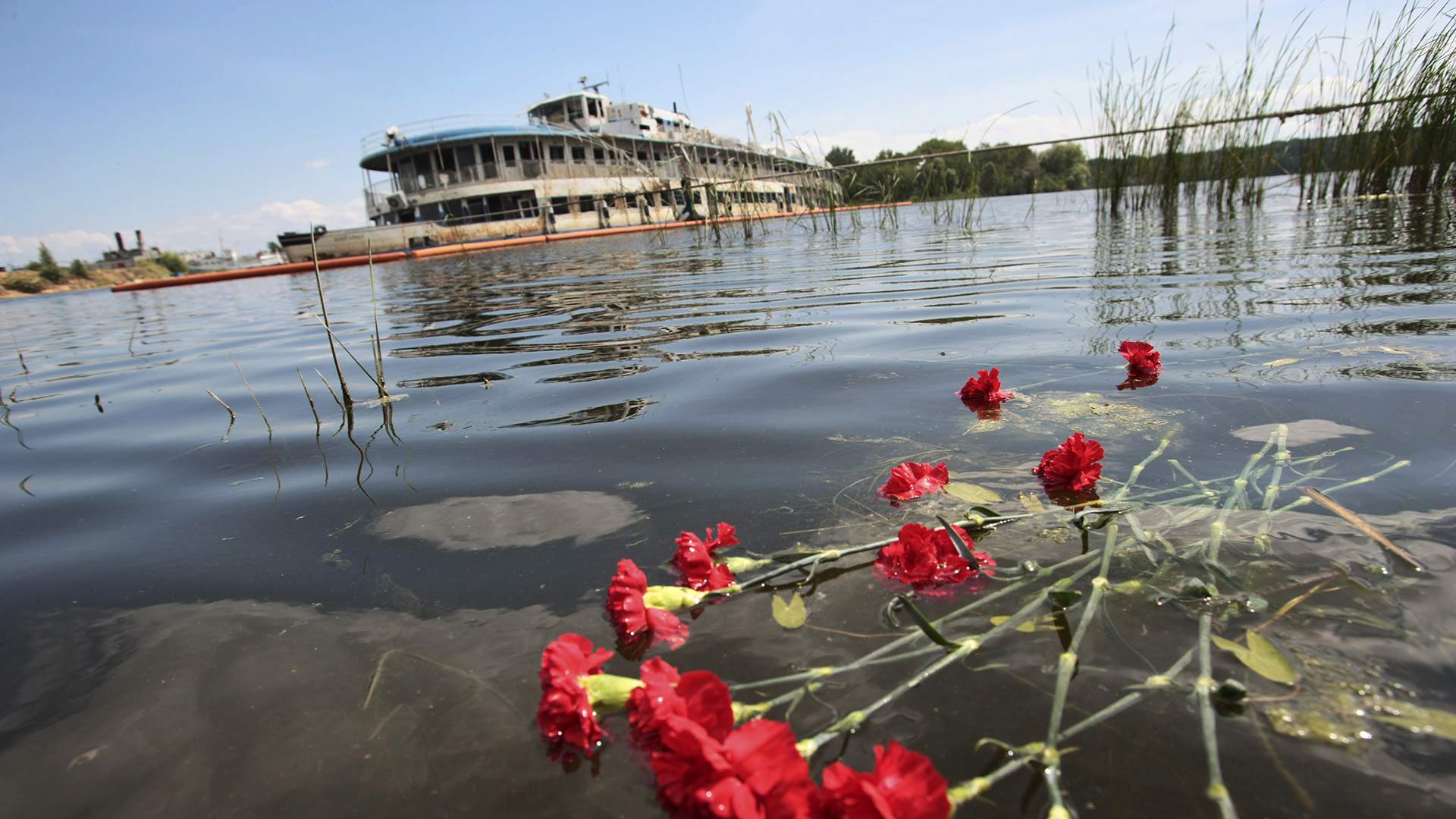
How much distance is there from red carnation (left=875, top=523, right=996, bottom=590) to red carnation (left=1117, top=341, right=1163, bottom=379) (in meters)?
1.32

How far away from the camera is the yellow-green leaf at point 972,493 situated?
4.51 feet

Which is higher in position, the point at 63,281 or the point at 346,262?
the point at 63,281

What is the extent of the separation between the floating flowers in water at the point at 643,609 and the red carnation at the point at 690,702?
267 mm

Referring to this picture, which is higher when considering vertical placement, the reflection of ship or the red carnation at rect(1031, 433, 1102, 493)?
the reflection of ship

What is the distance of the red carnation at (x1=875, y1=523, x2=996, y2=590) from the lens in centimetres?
106

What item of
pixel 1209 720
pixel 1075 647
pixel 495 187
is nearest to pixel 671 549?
pixel 1075 647

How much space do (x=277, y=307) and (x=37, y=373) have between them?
11.6 feet

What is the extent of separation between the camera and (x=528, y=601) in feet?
3.94

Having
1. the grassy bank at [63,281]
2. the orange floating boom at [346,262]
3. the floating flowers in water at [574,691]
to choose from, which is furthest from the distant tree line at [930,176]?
the grassy bank at [63,281]

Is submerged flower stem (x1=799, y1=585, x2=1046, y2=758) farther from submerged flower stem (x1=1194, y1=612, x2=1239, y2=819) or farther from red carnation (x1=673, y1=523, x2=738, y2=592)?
red carnation (x1=673, y1=523, x2=738, y2=592)

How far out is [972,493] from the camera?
1403 mm

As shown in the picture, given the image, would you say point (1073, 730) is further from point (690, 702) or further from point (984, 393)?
point (984, 393)

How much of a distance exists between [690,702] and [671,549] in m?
0.68

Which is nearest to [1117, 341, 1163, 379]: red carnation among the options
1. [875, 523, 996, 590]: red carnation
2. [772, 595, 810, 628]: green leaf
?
[875, 523, 996, 590]: red carnation
